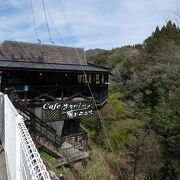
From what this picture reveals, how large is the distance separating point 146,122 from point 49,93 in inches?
447

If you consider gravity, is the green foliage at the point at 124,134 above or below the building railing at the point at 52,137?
below

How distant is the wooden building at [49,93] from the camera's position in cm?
1205

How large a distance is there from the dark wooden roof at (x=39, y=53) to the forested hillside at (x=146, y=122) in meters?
5.60

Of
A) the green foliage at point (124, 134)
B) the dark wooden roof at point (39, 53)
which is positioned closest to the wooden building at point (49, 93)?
the dark wooden roof at point (39, 53)

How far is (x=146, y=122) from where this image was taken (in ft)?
74.8

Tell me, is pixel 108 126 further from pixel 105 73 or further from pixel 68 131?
pixel 105 73

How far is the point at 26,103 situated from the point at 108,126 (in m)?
Answer: 11.7

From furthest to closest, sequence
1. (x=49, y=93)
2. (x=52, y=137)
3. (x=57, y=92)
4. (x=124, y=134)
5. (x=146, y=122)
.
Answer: (x=146, y=122) → (x=124, y=134) → (x=57, y=92) → (x=49, y=93) → (x=52, y=137)

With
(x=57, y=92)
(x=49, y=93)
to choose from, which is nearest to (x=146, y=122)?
(x=57, y=92)

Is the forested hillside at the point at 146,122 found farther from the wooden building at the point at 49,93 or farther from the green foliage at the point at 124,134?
the wooden building at the point at 49,93

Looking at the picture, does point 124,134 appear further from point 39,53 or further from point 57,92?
point 57,92

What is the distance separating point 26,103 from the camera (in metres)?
12.0

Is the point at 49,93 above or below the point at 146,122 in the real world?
above

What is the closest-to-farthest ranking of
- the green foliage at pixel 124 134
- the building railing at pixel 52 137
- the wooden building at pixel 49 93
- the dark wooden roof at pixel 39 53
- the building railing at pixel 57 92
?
the building railing at pixel 52 137 → the wooden building at pixel 49 93 → the building railing at pixel 57 92 → the dark wooden roof at pixel 39 53 → the green foliage at pixel 124 134
